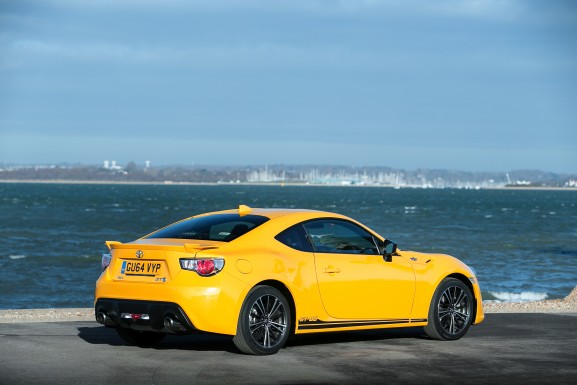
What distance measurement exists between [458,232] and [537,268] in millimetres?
29465

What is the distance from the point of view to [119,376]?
9336 millimetres

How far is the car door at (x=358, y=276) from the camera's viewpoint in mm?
11242

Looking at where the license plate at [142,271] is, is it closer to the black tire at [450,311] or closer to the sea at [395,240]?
the black tire at [450,311]

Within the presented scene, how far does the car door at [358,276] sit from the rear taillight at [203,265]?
119 centimetres

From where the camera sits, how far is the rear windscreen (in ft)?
36.0

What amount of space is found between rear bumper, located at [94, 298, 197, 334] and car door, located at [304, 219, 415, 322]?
153 cm

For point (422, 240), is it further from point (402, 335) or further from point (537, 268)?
point (402, 335)

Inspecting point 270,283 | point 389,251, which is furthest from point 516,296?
point 270,283

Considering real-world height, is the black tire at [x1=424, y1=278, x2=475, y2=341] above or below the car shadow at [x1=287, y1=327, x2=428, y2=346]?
above

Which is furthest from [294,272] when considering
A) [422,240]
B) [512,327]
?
[422,240]

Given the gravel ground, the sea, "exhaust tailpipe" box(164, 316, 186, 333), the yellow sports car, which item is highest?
the yellow sports car

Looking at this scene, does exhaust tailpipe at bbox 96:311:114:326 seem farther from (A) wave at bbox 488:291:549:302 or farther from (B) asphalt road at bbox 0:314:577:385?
(A) wave at bbox 488:291:549:302

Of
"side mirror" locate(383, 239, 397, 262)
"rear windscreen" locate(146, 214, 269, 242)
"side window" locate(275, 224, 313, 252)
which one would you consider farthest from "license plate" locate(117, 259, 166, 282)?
"side mirror" locate(383, 239, 397, 262)

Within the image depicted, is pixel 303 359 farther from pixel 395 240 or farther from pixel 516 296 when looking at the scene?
pixel 395 240
